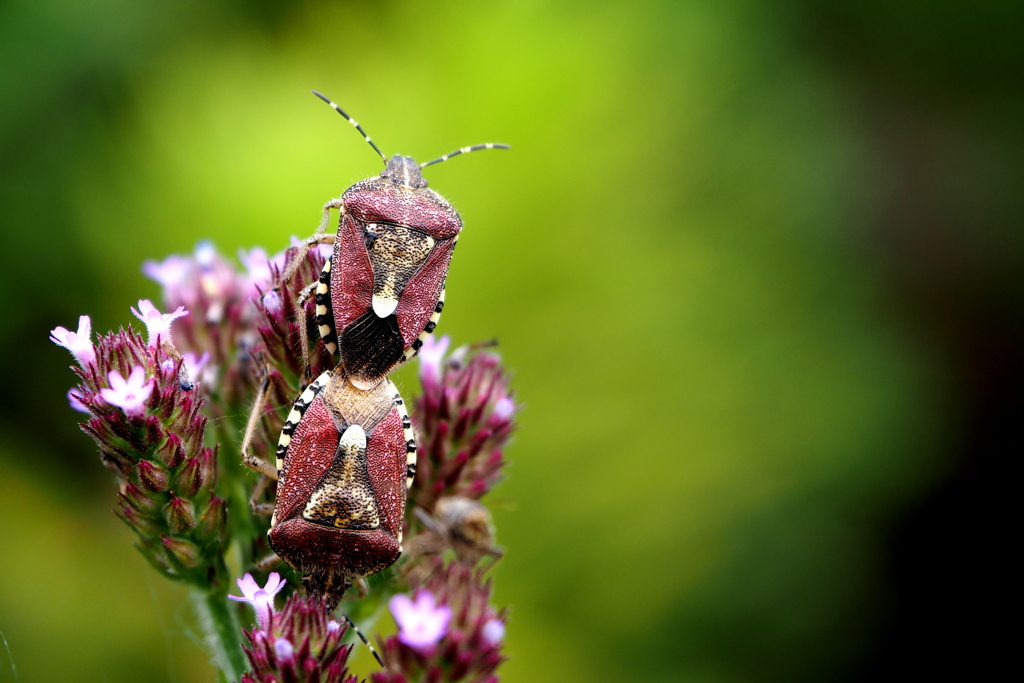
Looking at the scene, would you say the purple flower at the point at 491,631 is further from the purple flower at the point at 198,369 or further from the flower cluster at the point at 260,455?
the purple flower at the point at 198,369

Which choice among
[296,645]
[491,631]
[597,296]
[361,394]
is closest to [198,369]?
[361,394]

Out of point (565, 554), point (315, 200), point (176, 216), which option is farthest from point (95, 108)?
point (565, 554)

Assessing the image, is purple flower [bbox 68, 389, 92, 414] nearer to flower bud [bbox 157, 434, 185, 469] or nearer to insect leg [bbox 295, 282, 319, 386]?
flower bud [bbox 157, 434, 185, 469]

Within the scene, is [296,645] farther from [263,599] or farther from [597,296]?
[597,296]

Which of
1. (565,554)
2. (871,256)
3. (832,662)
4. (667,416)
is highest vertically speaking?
(871,256)

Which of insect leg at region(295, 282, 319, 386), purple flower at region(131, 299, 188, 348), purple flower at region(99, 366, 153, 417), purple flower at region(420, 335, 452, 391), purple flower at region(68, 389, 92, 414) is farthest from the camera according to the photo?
purple flower at region(420, 335, 452, 391)

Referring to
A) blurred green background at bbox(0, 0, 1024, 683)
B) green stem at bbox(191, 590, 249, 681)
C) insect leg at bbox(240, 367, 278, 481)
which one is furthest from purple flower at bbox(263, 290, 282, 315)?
blurred green background at bbox(0, 0, 1024, 683)

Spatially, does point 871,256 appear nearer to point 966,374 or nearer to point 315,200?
point 966,374
